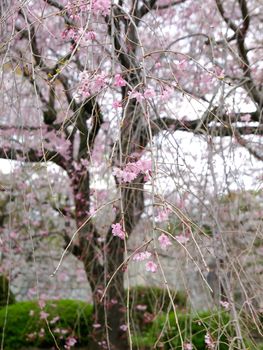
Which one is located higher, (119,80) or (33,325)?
(119,80)

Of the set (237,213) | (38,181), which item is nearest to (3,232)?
(38,181)

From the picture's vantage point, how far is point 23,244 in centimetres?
746

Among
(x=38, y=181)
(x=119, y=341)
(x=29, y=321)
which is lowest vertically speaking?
(x=29, y=321)

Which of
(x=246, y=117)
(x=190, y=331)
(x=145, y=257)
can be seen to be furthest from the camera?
(x=246, y=117)

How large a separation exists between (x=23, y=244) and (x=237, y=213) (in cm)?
451

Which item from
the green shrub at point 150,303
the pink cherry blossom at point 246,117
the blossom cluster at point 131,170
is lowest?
the green shrub at point 150,303

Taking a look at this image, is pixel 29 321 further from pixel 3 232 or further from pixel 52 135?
pixel 52 135

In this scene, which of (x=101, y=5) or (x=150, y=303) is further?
(x=150, y=303)

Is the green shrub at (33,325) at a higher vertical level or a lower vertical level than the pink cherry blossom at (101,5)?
lower

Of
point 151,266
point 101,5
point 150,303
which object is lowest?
point 150,303

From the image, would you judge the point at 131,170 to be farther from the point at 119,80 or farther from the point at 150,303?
the point at 150,303

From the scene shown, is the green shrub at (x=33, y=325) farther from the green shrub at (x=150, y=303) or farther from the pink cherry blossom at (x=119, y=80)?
the pink cherry blossom at (x=119, y=80)

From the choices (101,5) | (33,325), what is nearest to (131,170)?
(101,5)

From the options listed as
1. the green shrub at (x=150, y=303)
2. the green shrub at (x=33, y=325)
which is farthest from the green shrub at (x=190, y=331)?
the green shrub at (x=33, y=325)
